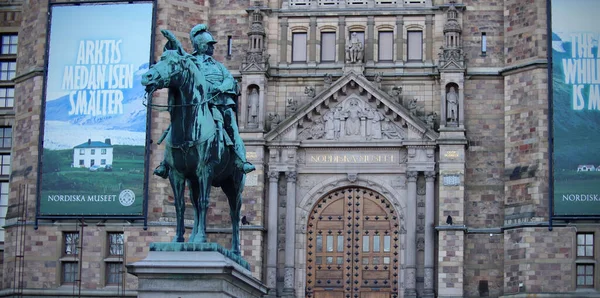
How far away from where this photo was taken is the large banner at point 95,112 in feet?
148

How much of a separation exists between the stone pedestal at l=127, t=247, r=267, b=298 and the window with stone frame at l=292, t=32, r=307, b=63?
26109 millimetres

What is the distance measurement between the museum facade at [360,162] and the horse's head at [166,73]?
22666mm

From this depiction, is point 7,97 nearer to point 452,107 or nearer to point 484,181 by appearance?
point 452,107

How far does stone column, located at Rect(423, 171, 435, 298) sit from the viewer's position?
44188 mm

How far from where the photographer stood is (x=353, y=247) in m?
45.3

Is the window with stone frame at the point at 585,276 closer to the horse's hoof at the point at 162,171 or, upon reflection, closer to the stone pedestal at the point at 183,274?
the horse's hoof at the point at 162,171

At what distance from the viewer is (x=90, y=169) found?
149 ft

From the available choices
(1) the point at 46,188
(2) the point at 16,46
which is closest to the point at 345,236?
(1) the point at 46,188

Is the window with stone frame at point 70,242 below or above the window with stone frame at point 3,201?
below

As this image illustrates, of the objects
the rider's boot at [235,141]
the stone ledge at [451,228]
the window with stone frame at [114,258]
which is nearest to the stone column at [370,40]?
the stone ledge at [451,228]

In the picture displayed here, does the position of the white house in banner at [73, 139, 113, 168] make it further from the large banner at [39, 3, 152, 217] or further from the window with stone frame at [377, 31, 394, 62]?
the window with stone frame at [377, 31, 394, 62]

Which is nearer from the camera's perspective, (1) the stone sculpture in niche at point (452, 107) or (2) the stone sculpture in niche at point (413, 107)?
(1) the stone sculpture in niche at point (452, 107)

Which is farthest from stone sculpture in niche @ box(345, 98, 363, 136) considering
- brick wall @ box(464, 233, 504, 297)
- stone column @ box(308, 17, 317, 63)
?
brick wall @ box(464, 233, 504, 297)

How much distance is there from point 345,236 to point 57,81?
11.2 m
